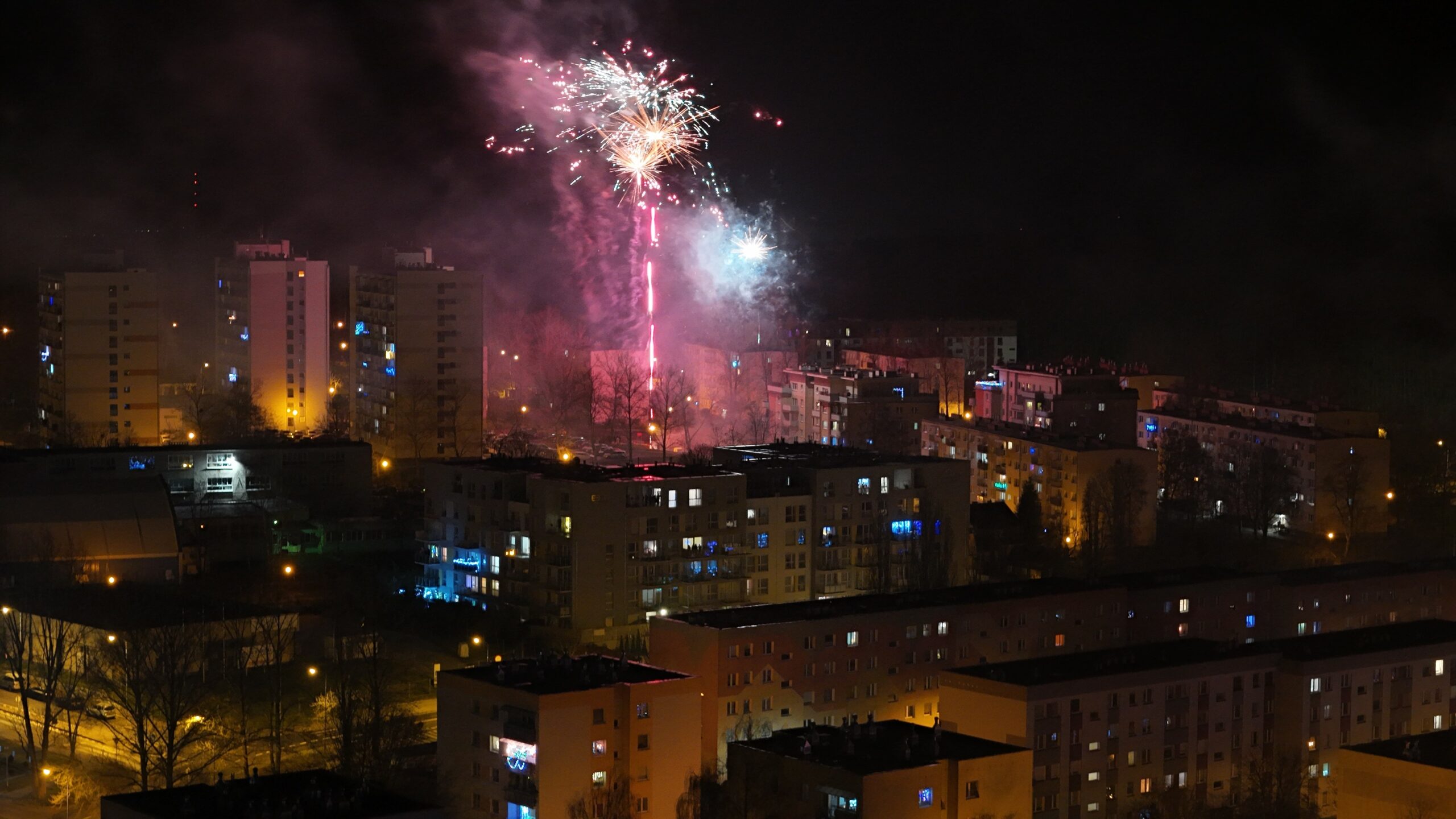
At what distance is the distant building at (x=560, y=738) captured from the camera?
33.4 ft

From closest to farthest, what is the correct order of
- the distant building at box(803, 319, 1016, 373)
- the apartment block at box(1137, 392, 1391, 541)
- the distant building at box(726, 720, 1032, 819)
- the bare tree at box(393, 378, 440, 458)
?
the distant building at box(726, 720, 1032, 819), the apartment block at box(1137, 392, 1391, 541), the bare tree at box(393, 378, 440, 458), the distant building at box(803, 319, 1016, 373)

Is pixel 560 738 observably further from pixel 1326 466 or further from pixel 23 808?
pixel 1326 466

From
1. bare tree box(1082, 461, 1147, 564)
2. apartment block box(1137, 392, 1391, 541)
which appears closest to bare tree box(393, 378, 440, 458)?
bare tree box(1082, 461, 1147, 564)

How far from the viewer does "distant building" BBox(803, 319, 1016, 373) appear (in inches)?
1143

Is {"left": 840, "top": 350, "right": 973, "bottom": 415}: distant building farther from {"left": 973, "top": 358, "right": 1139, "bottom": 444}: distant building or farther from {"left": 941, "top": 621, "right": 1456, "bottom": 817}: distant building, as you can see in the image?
{"left": 941, "top": 621, "right": 1456, "bottom": 817}: distant building

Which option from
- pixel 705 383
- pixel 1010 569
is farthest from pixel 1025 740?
pixel 705 383

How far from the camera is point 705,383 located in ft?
82.1

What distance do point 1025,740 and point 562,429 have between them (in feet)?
42.1

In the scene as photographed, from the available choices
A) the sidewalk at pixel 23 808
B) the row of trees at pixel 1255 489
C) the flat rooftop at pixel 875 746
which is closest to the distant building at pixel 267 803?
the flat rooftop at pixel 875 746

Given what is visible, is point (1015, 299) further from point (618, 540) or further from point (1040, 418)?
point (618, 540)

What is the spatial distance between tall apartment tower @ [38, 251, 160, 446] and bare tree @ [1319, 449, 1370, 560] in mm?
11277

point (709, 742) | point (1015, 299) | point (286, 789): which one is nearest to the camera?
point (286, 789)

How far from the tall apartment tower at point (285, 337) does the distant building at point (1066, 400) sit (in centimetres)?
717

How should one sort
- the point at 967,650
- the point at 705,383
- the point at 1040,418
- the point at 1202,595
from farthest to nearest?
1. the point at 705,383
2. the point at 1040,418
3. the point at 1202,595
4. the point at 967,650
